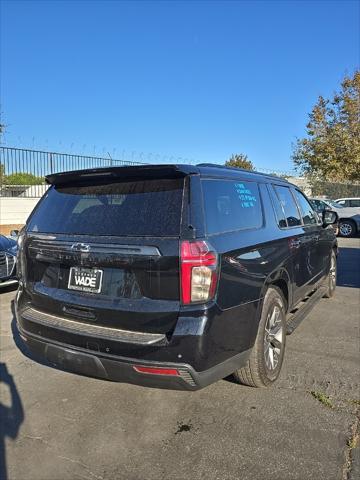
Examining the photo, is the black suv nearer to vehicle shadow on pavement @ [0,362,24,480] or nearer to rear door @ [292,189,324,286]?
vehicle shadow on pavement @ [0,362,24,480]

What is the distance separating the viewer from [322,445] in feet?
9.71

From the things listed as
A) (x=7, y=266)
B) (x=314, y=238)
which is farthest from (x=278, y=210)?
(x=7, y=266)

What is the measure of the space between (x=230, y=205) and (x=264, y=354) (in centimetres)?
125

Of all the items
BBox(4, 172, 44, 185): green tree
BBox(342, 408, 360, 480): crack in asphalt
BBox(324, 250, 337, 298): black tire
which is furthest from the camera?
BBox(4, 172, 44, 185): green tree

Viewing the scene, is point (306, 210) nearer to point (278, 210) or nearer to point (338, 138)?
point (278, 210)

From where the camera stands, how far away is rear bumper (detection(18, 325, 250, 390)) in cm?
282

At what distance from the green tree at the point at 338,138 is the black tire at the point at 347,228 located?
7.22m

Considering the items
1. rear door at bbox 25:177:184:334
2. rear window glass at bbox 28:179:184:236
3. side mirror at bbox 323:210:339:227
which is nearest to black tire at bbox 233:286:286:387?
rear door at bbox 25:177:184:334

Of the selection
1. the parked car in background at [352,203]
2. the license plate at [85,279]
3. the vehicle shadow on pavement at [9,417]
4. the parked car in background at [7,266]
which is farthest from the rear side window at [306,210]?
the parked car in background at [352,203]

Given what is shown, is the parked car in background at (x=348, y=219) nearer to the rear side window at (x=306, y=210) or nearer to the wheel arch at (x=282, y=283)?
the rear side window at (x=306, y=210)

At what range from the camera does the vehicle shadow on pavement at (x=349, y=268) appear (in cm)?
848

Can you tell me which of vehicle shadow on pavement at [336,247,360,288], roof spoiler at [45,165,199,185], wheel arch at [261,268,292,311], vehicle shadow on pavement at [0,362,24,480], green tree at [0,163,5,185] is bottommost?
vehicle shadow on pavement at [336,247,360,288]

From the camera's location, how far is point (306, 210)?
5.69 m

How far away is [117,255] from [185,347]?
0.75 m
